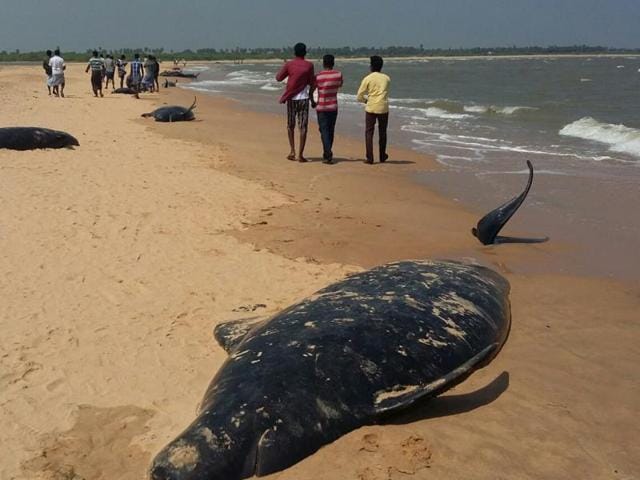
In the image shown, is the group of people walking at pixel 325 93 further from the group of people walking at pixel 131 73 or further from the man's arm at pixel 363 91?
the group of people walking at pixel 131 73

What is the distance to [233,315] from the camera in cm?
508

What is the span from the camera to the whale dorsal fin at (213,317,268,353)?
4.41 metres

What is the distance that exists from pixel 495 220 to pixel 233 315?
3296 mm

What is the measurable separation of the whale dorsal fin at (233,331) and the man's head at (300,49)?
7.74 metres

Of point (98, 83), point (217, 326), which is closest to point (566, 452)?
point (217, 326)

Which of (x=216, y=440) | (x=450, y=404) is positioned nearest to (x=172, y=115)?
(x=450, y=404)

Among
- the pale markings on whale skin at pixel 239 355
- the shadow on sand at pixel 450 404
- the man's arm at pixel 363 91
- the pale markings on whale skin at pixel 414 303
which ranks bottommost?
the shadow on sand at pixel 450 404

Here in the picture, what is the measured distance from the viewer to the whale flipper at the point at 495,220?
22.6 feet

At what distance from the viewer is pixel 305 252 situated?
683cm

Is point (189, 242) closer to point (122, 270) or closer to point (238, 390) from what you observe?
point (122, 270)

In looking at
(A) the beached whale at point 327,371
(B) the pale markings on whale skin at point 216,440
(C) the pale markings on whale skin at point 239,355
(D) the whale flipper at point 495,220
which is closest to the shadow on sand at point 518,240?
(D) the whale flipper at point 495,220

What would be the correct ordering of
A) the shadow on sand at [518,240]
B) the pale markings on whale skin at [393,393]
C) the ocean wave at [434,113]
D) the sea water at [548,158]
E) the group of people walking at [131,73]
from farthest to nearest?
the group of people walking at [131,73], the ocean wave at [434,113], the sea water at [548,158], the shadow on sand at [518,240], the pale markings on whale skin at [393,393]

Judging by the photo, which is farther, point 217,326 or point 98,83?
point 98,83

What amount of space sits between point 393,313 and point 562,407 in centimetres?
113
